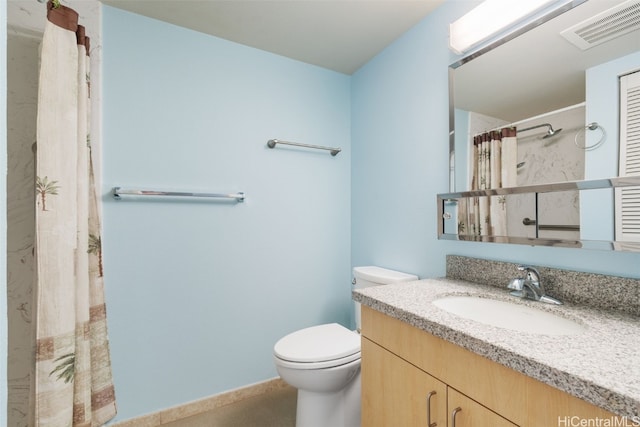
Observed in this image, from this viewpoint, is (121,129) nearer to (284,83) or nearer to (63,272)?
(63,272)

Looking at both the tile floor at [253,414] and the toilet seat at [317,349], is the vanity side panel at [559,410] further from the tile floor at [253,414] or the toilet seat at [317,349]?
the tile floor at [253,414]

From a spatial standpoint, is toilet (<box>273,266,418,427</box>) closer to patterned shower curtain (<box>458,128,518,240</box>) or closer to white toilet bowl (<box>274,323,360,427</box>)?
white toilet bowl (<box>274,323,360,427</box>)

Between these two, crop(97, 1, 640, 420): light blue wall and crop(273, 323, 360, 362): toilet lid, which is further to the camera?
crop(97, 1, 640, 420): light blue wall

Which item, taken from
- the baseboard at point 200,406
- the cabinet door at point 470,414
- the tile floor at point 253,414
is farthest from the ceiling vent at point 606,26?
the baseboard at point 200,406

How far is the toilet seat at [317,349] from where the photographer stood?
1.28 metres

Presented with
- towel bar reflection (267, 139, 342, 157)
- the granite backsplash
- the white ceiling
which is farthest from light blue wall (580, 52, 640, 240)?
towel bar reflection (267, 139, 342, 157)

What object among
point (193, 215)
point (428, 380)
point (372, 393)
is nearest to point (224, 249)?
point (193, 215)

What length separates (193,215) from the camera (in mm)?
1678

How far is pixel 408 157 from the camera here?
1.67 m

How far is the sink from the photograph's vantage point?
896 millimetres

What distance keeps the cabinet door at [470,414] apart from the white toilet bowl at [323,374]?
0.63 metres

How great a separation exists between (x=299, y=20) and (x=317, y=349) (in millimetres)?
1720

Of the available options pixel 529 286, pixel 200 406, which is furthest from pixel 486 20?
pixel 200 406

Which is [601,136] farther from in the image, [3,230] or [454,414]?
[3,230]
